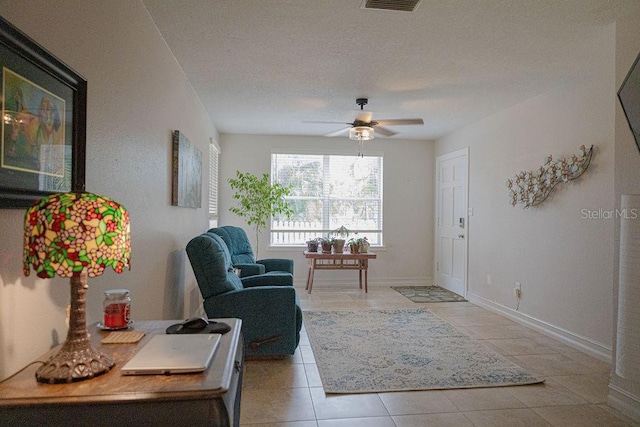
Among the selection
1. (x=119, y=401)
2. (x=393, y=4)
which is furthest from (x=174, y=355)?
(x=393, y=4)

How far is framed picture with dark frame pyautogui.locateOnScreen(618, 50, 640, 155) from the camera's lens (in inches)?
95.5

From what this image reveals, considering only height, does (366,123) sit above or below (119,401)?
above

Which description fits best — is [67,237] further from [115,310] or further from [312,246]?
[312,246]

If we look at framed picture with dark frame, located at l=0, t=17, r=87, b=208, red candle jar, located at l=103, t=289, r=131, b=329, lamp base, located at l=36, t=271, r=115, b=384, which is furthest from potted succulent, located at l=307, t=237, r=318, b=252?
lamp base, located at l=36, t=271, r=115, b=384

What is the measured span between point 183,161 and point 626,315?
10.7ft

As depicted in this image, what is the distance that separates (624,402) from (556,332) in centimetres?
154

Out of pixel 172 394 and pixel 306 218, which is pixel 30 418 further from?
pixel 306 218

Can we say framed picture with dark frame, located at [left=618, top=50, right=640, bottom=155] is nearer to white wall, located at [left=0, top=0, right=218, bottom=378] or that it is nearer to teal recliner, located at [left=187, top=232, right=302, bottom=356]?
teal recliner, located at [left=187, top=232, right=302, bottom=356]

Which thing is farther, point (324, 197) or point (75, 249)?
point (324, 197)

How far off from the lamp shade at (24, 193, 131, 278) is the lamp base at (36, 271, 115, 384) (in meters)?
0.11

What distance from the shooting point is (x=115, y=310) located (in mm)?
1612

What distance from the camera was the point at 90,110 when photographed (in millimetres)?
1729

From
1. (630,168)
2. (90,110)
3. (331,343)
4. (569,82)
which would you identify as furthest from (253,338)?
(569,82)

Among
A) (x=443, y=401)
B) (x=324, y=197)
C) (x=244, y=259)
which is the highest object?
(x=324, y=197)
